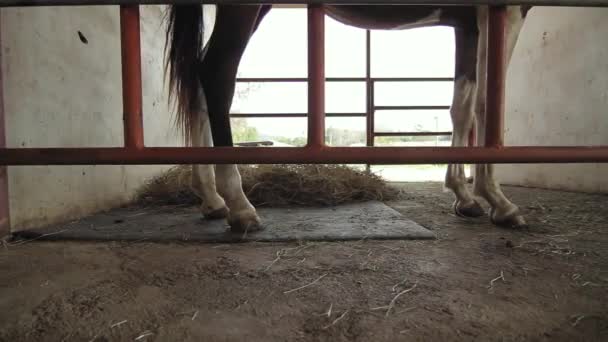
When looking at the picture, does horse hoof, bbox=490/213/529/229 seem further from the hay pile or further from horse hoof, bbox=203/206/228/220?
horse hoof, bbox=203/206/228/220

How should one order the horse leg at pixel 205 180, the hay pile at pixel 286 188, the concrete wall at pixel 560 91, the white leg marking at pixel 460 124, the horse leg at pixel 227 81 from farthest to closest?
the concrete wall at pixel 560 91 < the hay pile at pixel 286 188 < the white leg marking at pixel 460 124 < the horse leg at pixel 205 180 < the horse leg at pixel 227 81

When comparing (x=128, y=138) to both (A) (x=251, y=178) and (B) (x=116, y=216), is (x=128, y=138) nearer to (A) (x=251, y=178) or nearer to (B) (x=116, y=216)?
(B) (x=116, y=216)

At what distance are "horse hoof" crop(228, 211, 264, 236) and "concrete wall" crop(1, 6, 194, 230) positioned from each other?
0.84 meters

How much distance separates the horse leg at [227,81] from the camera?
1380mm

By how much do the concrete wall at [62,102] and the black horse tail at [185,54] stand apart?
16.2 inches

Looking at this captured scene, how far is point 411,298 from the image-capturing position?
0.85m

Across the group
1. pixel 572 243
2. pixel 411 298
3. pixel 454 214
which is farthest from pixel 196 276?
pixel 454 214

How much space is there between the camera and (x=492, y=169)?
1.79 metres

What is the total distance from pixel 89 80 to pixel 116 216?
723 mm

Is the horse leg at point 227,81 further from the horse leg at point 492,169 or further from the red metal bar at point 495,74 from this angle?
the horse leg at point 492,169

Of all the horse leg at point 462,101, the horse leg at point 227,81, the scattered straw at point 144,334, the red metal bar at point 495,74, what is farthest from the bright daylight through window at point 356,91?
the scattered straw at point 144,334

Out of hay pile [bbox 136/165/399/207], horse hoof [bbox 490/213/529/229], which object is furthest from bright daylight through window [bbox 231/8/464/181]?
horse hoof [bbox 490/213/529/229]

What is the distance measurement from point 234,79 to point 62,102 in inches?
34.5

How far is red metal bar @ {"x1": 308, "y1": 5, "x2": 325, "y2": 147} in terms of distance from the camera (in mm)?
804
